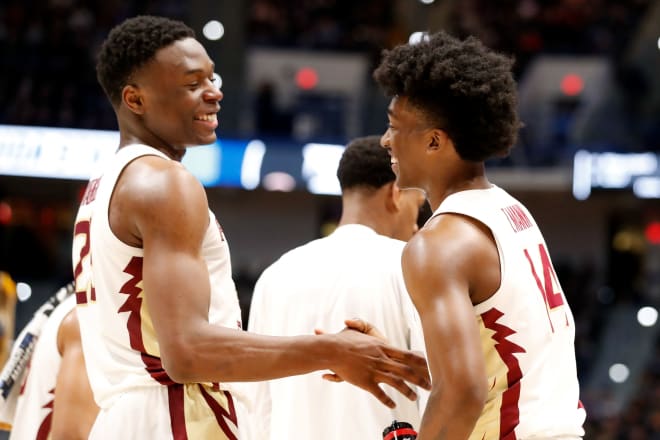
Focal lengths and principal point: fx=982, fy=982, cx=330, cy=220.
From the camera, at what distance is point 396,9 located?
18078 mm

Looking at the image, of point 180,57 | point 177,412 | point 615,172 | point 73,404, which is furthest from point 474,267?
point 615,172

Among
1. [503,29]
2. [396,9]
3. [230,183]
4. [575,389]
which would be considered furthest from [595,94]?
[575,389]

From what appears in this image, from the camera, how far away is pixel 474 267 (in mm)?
2439

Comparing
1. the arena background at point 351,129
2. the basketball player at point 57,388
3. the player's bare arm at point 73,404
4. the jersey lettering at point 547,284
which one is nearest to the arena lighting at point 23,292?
the arena background at point 351,129

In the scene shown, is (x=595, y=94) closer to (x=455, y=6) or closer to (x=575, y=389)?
(x=455, y=6)

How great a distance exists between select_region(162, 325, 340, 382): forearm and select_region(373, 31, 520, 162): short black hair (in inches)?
26.0

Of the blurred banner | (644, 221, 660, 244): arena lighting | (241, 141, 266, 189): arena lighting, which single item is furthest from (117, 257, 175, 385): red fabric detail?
(644, 221, 660, 244): arena lighting

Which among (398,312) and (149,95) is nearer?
(149,95)

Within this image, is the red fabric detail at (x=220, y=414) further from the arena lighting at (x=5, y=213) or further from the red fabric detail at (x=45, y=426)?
the arena lighting at (x=5, y=213)

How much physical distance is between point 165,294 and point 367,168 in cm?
175

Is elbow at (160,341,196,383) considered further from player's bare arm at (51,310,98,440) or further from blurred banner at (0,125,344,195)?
blurred banner at (0,125,344,195)

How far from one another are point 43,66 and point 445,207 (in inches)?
524

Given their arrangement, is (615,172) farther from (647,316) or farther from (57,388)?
(57,388)

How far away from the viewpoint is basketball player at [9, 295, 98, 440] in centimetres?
337
